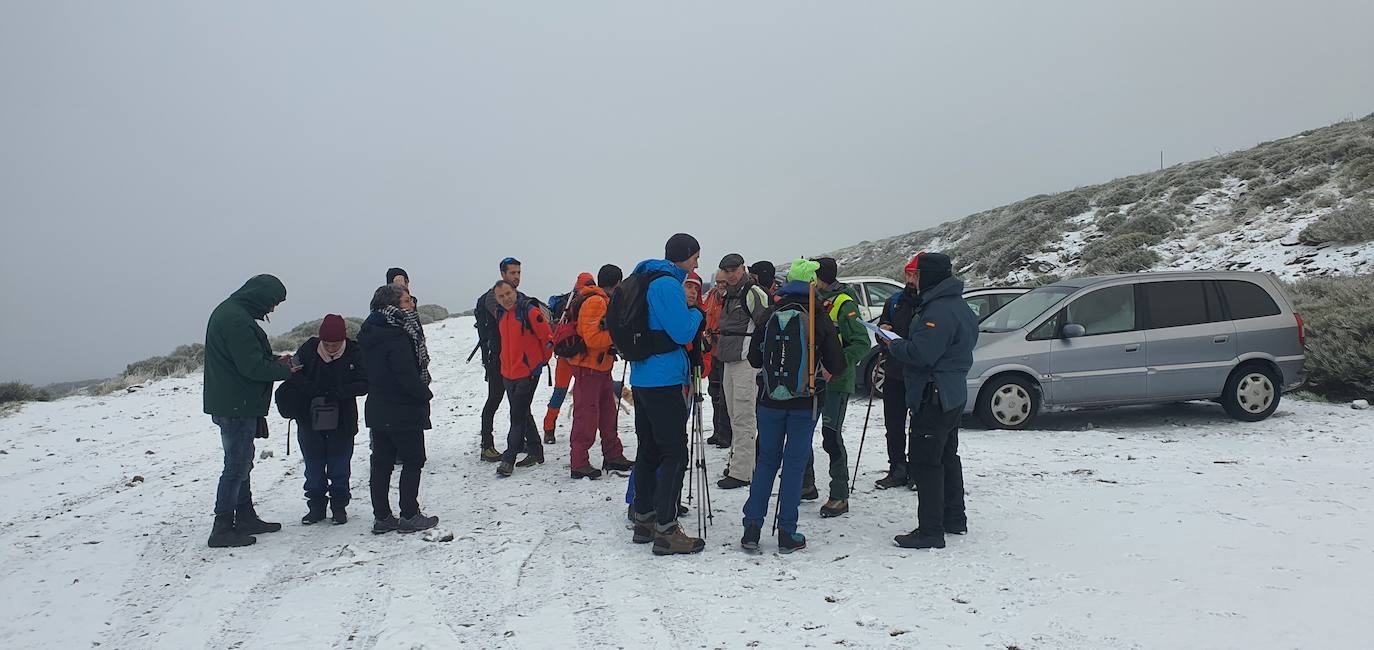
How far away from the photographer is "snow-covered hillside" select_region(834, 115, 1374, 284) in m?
15.2

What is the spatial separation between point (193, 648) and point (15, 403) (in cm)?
1201

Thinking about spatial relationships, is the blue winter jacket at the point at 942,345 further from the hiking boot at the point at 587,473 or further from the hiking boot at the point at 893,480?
the hiking boot at the point at 587,473

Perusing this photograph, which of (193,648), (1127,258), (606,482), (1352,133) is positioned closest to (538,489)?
(606,482)

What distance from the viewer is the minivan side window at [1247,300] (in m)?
8.57

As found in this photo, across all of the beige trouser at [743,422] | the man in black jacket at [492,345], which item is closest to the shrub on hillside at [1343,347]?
the beige trouser at [743,422]

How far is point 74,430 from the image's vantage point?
10.2m

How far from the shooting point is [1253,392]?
27.7ft

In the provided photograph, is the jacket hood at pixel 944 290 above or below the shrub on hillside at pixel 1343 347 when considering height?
above

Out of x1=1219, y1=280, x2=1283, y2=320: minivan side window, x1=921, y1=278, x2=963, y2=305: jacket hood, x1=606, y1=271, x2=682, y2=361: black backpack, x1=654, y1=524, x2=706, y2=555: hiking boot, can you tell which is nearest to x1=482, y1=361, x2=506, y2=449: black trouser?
x1=606, y1=271, x2=682, y2=361: black backpack

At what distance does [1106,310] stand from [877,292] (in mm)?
4479

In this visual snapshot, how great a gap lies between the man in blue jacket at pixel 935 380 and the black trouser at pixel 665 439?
1.49 metres

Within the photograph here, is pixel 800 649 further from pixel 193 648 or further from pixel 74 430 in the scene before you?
pixel 74 430

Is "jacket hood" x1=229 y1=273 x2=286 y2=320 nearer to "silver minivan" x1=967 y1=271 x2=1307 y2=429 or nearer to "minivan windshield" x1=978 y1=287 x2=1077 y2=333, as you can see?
"silver minivan" x1=967 y1=271 x2=1307 y2=429

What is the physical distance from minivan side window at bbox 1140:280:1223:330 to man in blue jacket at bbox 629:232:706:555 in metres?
6.26
